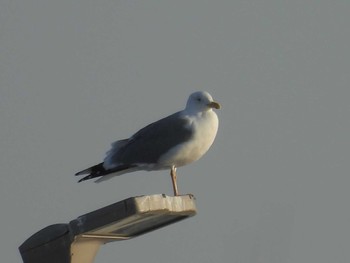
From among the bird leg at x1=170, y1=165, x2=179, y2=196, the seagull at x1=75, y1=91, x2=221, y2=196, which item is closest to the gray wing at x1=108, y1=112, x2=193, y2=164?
the seagull at x1=75, y1=91, x2=221, y2=196

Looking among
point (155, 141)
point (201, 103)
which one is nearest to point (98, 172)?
point (155, 141)

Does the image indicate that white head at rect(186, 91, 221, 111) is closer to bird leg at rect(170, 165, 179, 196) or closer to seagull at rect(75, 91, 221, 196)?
seagull at rect(75, 91, 221, 196)

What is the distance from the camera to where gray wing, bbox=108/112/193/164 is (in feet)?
37.7

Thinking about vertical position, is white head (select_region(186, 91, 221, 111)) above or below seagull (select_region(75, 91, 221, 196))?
above

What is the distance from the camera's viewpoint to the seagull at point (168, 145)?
11.4m

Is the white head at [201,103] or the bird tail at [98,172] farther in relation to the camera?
the white head at [201,103]

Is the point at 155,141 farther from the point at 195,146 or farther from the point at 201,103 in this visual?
the point at 201,103

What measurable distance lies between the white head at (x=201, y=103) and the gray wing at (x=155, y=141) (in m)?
0.25

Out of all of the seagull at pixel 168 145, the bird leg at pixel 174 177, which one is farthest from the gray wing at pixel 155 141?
the bird leg at pixel 174 177

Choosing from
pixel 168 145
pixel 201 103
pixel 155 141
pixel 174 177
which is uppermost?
pixel 201 103

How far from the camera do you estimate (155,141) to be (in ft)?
38.3

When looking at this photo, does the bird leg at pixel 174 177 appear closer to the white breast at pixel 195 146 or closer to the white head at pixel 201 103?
the white breast at pixel 195 146

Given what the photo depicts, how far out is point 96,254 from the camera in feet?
22.2

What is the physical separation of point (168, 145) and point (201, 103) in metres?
0.81
